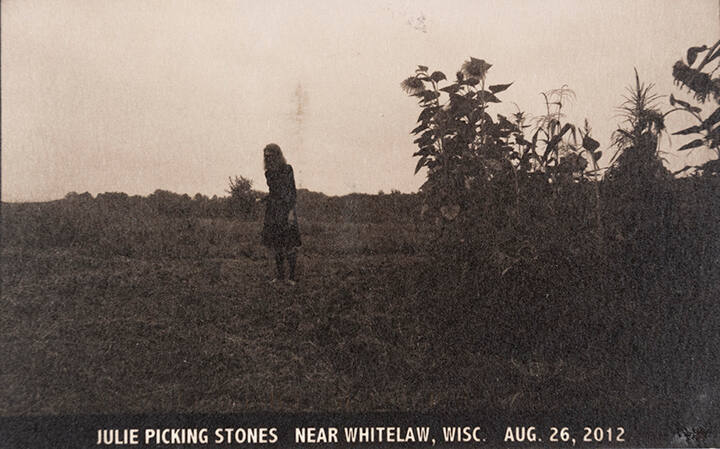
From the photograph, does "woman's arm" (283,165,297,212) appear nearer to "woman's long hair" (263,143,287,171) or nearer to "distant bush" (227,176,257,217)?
"woman's long hair" (263,143,287,171)

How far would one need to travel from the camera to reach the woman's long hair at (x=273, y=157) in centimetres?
399

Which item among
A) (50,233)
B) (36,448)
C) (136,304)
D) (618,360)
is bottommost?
(36,448)

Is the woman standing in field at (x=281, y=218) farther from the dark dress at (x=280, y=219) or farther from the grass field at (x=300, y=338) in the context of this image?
the grass field at (x=300, y=338)

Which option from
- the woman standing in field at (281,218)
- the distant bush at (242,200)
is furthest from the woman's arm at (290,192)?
the distant bush at (242,200)

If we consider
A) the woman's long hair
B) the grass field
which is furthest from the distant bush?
the woman's long hair

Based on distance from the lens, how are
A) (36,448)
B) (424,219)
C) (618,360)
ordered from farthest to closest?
(424,219), (618,360), (36,448)

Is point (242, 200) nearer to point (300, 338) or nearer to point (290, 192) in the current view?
point (290, 192)

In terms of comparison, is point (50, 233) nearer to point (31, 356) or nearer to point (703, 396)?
point (31, 356)

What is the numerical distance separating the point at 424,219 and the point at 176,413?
213 cm

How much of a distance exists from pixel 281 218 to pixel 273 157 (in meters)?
0.53

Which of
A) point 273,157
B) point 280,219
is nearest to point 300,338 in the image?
point 280,219

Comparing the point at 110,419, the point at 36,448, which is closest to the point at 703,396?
the point at 110,419

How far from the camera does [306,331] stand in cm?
394

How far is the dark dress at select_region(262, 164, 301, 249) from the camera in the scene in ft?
13.7
